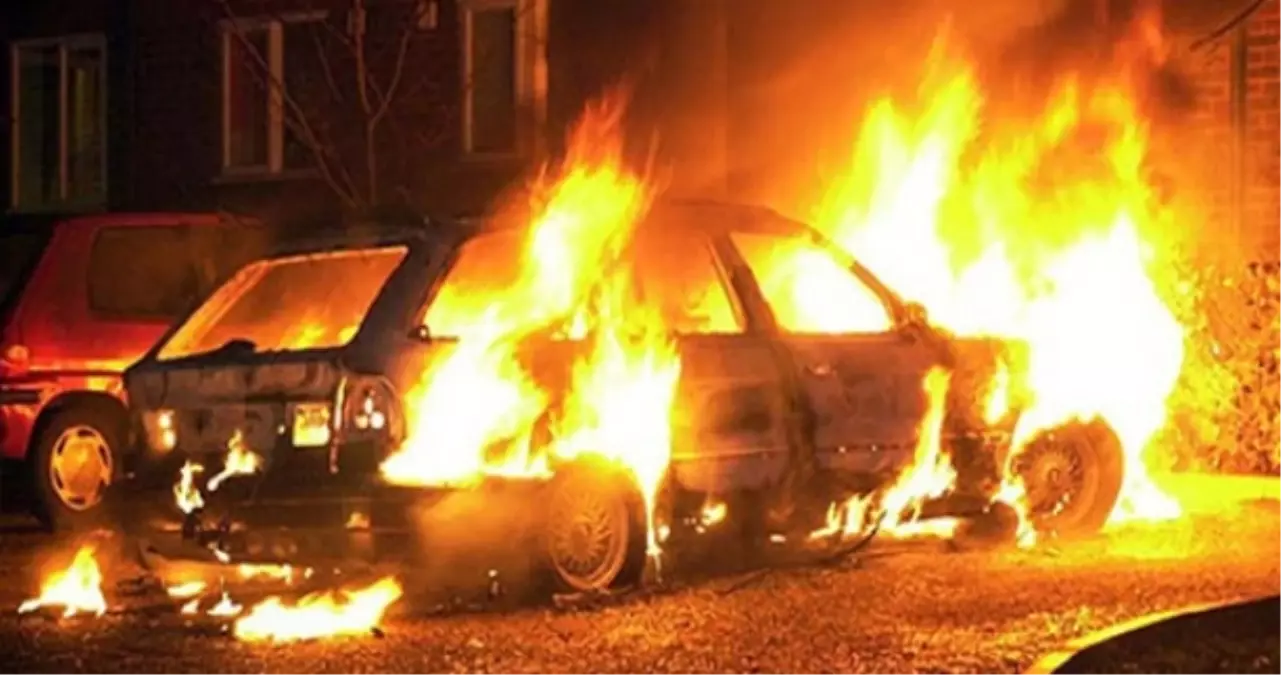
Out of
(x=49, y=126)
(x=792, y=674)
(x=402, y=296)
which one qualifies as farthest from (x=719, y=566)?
(x=49, y=126)

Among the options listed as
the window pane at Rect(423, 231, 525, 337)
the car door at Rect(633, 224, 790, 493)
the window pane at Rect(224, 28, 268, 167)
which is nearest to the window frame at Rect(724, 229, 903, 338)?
the car door at Rect(633, 224, 790, 493)

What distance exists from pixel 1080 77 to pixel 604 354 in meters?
8.17

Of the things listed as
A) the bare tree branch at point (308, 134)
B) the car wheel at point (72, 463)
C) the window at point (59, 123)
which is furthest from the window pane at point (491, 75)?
the car wheel at point (72, 463)

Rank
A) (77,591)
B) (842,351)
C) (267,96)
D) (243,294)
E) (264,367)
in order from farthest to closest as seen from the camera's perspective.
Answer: (267,96)
(842,351)
(243,294)
(77,591)
(264,367)

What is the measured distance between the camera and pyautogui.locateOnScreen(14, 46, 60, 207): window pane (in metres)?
25.5

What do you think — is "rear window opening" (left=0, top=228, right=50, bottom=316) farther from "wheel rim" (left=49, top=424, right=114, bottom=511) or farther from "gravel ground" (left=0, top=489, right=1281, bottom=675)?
"gravel ground" (left=0, top=489, right=1281, bottom=675)

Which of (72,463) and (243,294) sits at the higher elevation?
(243,294)

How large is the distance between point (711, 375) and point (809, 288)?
116 cm

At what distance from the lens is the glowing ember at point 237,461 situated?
9.55 meters

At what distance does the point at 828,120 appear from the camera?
60.5 feet

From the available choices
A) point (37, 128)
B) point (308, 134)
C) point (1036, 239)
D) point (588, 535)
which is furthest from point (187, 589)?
point (37, 128)

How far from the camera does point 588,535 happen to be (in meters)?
9.84

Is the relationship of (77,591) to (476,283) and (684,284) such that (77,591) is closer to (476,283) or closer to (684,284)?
(476,283)

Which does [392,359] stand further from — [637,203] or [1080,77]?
[1080,77]
